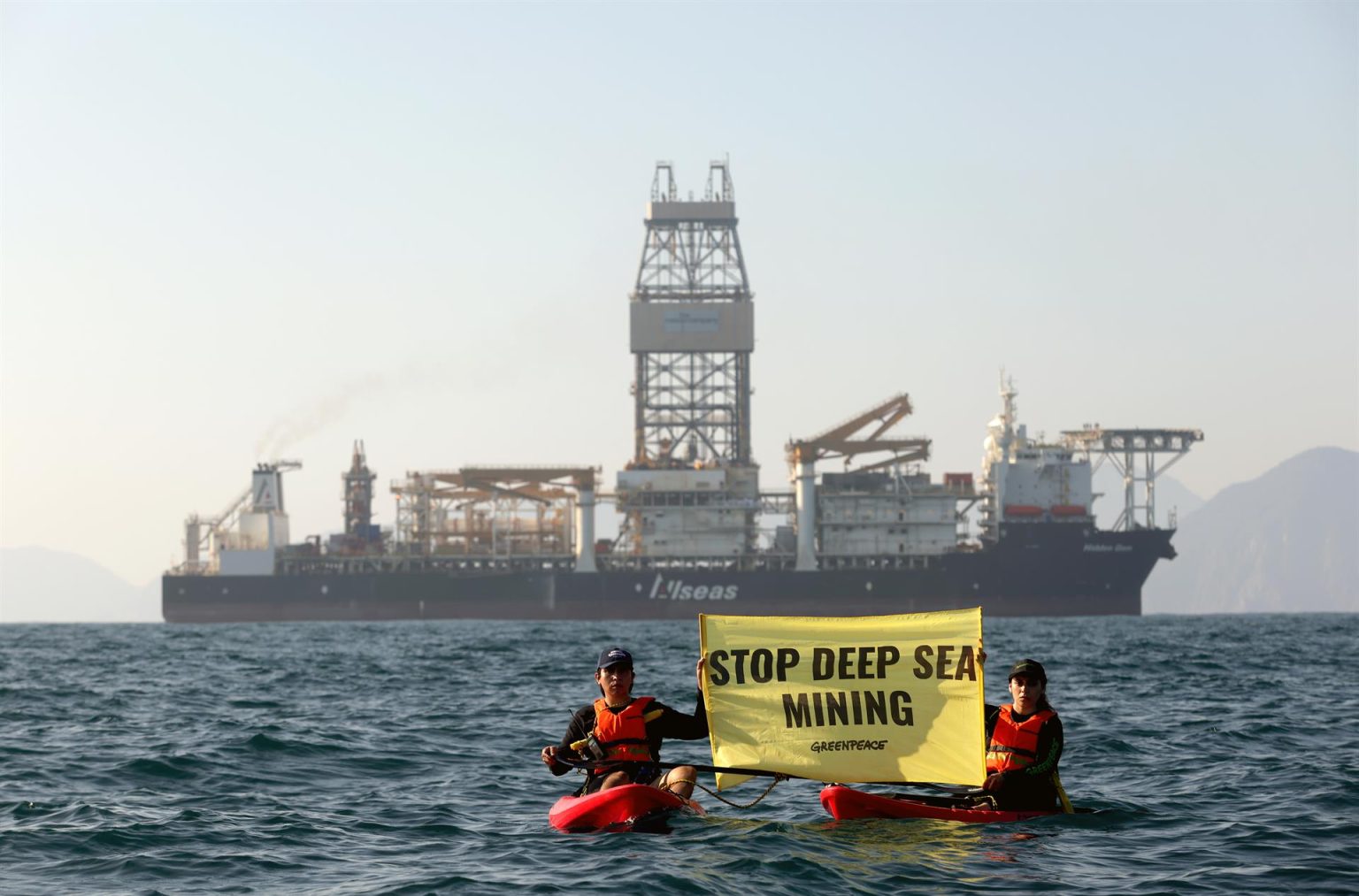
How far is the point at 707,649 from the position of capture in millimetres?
14484

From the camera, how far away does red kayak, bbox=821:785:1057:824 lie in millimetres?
14820

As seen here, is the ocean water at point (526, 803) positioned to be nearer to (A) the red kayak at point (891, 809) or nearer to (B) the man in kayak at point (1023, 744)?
(A) the red kayak at point (891, 809)

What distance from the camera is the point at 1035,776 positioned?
1496cm

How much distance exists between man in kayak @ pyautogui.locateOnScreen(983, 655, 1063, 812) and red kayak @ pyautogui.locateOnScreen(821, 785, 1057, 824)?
0.72 ft

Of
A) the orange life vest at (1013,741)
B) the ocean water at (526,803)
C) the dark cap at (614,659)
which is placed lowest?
the ocean water at (526,803)

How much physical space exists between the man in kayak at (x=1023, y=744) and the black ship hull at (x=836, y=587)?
260ft

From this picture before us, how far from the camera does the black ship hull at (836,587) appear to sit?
96.9 m

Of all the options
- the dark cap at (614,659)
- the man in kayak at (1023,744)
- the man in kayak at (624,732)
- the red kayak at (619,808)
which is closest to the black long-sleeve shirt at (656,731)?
the man in kayak at (624,732)

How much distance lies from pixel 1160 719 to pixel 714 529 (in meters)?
75.8

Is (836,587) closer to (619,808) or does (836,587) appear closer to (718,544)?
(718,544)

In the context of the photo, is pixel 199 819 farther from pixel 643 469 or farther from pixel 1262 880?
pixel 643 469

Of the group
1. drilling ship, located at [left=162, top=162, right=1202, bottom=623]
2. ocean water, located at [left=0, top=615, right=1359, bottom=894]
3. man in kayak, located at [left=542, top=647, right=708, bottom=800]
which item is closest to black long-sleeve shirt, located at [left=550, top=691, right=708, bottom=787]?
man in kayak, located at [left=542, top=647, right=708, bottom=800]

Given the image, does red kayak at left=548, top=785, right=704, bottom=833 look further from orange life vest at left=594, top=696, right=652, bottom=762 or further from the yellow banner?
the yellow banner

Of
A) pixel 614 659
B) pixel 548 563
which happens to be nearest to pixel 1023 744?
pixel 614 659
